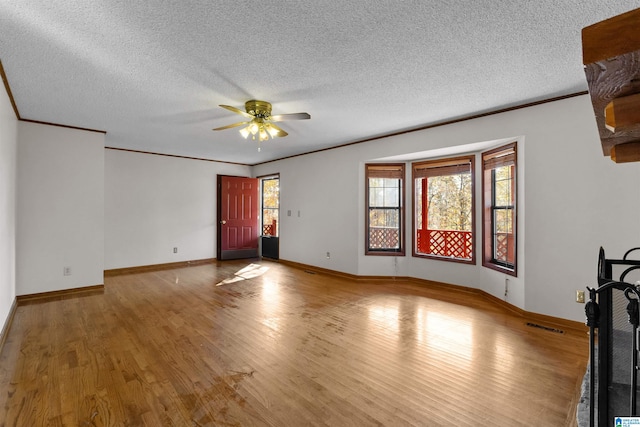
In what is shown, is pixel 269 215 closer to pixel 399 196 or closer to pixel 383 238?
pixel 383 238

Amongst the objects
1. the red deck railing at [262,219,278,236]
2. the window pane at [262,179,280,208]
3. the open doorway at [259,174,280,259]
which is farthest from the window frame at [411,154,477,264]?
the red deck railing at [262,219,278,236]

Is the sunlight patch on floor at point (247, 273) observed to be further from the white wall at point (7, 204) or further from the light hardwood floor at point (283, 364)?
the white wall at point (7, 204)

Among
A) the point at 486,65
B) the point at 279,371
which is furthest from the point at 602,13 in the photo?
the point at 279,371

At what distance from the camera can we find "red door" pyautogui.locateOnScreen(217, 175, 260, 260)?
7.51m

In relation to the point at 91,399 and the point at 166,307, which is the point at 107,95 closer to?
the point at 166,307

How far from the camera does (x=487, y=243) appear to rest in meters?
4.50

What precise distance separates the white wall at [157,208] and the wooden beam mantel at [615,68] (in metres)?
7.13

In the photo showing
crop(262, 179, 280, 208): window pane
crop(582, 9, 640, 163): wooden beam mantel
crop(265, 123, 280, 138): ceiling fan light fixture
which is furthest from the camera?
crop(262, 179, 280, 208): window pane

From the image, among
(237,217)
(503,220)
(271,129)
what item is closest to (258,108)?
(271,129)

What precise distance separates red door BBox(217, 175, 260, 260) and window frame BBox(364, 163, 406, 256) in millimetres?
3610

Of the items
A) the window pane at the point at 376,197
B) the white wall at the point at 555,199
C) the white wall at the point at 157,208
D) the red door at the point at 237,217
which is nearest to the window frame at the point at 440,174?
the white wall at the point at 555,199

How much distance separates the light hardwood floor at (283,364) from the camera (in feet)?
6.27

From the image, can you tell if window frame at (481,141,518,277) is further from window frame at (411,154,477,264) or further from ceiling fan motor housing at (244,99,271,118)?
ceiling fan motor housing at (244,99,271,118)

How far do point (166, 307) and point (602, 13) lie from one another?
506 cm
